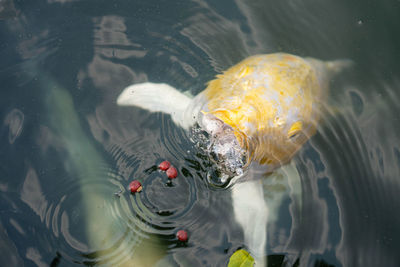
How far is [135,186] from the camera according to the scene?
3549mm

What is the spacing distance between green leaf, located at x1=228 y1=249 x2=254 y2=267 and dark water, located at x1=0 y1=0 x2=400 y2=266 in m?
0.16

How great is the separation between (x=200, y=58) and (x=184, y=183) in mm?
1546

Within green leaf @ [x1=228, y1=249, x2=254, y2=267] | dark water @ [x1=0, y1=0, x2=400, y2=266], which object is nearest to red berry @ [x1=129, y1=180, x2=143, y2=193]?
dark water @ [x1=0, y1=0, x2=400, y2=266]

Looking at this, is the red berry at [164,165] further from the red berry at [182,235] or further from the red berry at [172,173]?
the red berry at [182,235]

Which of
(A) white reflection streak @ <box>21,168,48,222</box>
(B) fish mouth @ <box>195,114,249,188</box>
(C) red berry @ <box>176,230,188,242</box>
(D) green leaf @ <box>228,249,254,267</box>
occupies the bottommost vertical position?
(A) white reflection streak @ <box>21,168,48,222</box>

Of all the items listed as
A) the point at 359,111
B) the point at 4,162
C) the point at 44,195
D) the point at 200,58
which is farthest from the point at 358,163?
the point at 4,162

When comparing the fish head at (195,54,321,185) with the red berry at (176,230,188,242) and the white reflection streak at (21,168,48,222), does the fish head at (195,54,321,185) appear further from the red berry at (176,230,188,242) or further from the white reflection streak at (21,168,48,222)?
the white reflection streak at (21,168,48,222)

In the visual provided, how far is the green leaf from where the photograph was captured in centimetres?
315

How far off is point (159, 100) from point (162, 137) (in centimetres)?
45

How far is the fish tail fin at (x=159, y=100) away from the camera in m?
4.08

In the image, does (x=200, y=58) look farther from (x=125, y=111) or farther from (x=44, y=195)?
(x=44, y=195)

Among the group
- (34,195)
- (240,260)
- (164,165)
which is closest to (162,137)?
(164,165)


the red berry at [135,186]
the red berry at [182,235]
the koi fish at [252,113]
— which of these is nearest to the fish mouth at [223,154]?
the koi fish at [252,113]

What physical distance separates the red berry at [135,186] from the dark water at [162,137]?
0.08 m
